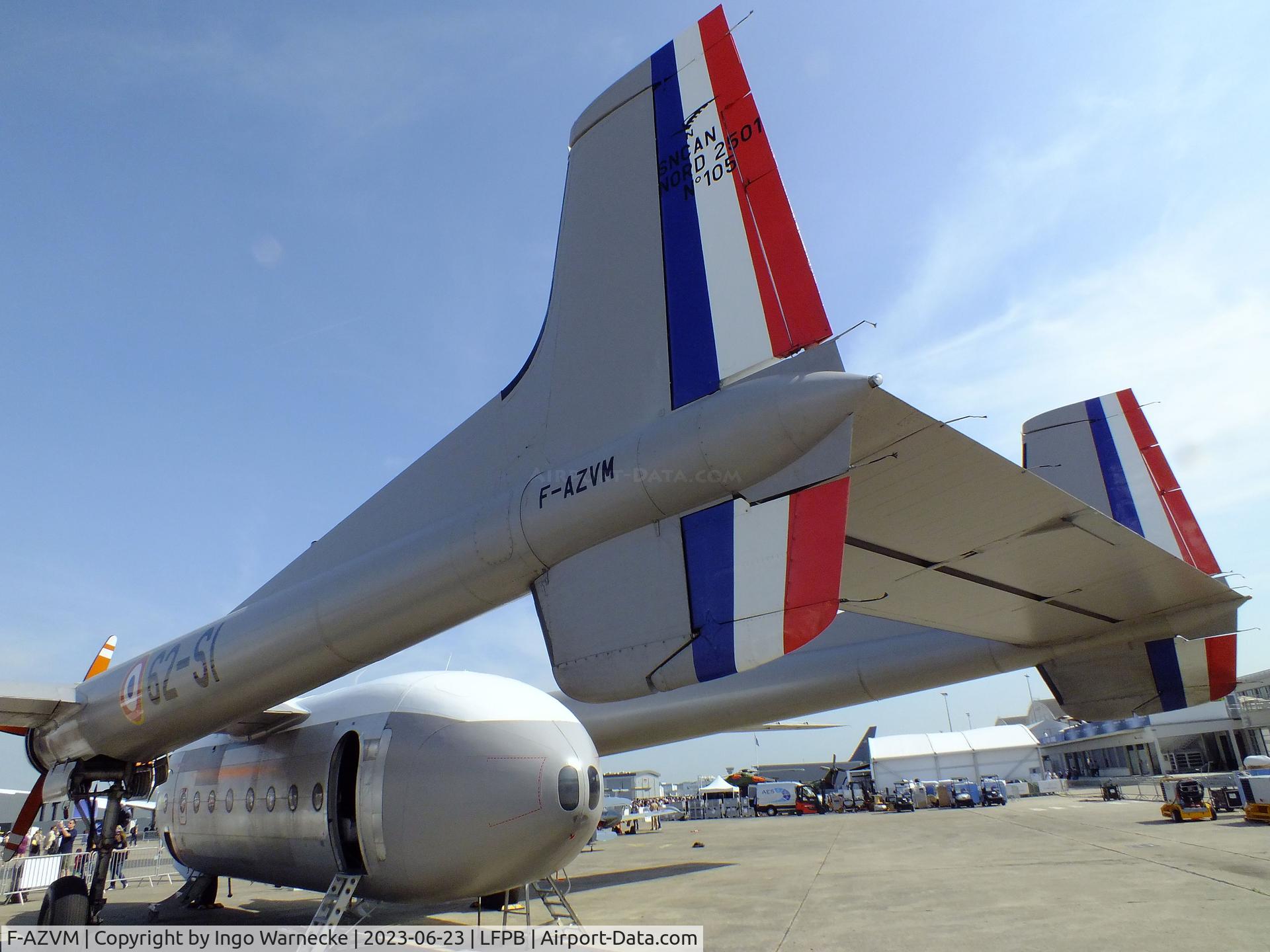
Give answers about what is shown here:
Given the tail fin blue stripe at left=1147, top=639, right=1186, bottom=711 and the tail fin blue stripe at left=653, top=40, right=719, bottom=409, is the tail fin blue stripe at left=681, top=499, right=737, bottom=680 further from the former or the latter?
the tail fin blue stripe at left=1147, top=639, right=1186, bottom=711

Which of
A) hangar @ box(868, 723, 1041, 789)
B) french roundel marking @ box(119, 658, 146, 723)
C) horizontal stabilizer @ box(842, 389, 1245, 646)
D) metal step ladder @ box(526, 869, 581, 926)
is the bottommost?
hangar @ box(868, 723, 1041, 789)

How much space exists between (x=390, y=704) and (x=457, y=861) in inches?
69.1

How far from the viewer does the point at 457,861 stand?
6934mm

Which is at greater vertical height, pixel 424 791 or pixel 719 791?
pixel 424 791

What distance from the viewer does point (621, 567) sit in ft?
16.2

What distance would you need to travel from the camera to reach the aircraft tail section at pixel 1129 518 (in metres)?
9.55

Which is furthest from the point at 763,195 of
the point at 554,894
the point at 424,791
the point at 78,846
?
the point at 78,846

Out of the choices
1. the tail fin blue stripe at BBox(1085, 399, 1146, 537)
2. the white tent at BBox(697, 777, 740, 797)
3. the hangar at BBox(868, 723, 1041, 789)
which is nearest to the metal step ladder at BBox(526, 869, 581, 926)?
the tail fin blue stripe at BBox(1085, 399, 1146, 537)

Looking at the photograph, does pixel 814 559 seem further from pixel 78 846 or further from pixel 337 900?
pixel 78 846

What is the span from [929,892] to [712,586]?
8516 millimetres

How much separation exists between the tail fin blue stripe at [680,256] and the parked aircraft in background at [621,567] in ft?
0.07

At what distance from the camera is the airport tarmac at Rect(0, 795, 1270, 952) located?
24.7ft

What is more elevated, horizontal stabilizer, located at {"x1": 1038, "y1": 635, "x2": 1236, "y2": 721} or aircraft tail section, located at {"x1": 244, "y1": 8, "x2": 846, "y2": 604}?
aircraft tail section, located at {"x1": 244, "y1": 8, "x2": 846, "y2": 604}

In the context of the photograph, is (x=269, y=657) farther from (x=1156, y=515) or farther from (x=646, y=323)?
(x=1156, y=515)
